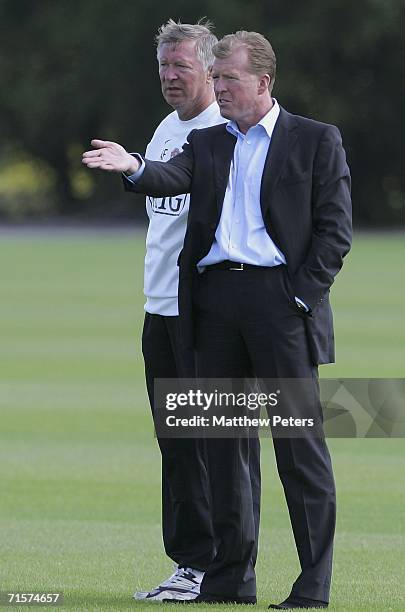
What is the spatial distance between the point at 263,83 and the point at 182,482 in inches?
68.5

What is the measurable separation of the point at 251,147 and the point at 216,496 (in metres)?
1.27

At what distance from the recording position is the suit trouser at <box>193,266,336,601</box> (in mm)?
5559

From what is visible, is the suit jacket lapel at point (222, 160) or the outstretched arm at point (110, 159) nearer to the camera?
the outstretched arm at point (110, 159)

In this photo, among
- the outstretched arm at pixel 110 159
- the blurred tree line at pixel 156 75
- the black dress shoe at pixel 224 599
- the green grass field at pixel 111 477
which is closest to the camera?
the outstretched arm at pixel 110 159

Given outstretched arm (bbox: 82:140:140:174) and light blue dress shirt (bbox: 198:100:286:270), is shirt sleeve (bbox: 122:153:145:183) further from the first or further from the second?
light blue dress shirt (bbox: 198:100:286:270)

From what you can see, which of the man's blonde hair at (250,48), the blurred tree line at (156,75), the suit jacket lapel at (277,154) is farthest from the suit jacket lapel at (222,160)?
the blurred tree line at (156,75)

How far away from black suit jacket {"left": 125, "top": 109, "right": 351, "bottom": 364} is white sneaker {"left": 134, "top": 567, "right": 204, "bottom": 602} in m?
1.10

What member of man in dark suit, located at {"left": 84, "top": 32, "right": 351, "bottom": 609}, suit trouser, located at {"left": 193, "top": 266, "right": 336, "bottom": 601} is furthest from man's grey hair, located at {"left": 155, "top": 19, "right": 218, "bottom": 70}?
suit trouser, located at {"left": 193, "top": 266, "right": 336, "bottom": 601}

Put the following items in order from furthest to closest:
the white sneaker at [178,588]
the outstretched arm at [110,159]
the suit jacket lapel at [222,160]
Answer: the white sneaker at [178,588]
the suit jacket lapel at [222,160]
the outstretched arm at [110,159]

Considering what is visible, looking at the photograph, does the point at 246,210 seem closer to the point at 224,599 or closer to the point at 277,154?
the point at 277,154

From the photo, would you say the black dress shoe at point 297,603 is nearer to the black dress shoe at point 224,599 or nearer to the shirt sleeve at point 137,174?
the black dress shoe at point 224,599

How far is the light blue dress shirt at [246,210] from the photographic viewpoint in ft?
18.2

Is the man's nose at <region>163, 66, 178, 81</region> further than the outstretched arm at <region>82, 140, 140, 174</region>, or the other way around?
the man's nose at <region>163, 66, 178, 81</region>

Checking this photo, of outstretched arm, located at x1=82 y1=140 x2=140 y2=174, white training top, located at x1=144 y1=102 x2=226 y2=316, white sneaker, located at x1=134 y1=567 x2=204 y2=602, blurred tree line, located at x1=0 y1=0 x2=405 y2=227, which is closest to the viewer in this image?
outstretched arm, located at x1=82 y1=140 x2=140 y2=174
